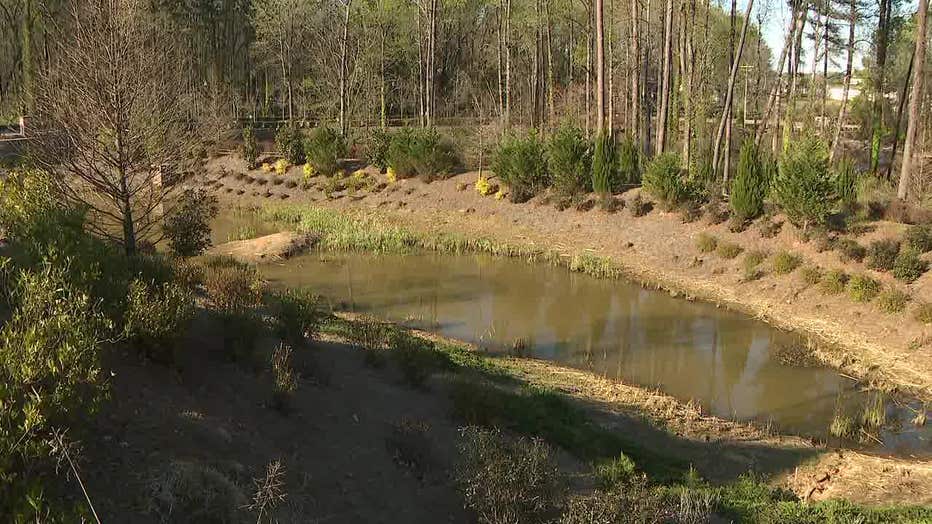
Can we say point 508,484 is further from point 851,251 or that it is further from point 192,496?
point 851,251

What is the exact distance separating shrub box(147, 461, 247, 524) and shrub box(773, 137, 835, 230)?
1637 centimetres

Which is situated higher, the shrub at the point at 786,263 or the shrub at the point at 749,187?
the shrub at the point at 749,187

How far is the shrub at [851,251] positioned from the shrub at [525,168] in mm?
11819

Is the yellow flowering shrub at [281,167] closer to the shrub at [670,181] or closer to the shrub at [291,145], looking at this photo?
the shrub at [291,145]

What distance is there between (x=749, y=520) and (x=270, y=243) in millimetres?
17645

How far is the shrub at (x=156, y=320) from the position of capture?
698 cm

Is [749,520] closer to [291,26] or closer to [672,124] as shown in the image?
[672,124]

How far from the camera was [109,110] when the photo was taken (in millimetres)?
9664

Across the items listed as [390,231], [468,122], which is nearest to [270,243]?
[390,231]

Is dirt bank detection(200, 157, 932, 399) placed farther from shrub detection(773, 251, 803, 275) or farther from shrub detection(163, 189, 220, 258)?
shrub detection(163, 189, 220, 258)

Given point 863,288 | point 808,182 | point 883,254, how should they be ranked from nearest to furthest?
point 863,288, point 883,254, point 808,182

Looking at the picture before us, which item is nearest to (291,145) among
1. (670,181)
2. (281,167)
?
(281,167)

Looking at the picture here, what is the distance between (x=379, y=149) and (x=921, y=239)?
2214 cm

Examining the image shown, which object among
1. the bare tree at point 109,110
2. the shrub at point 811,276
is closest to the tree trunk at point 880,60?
the shrub at point 811,276
